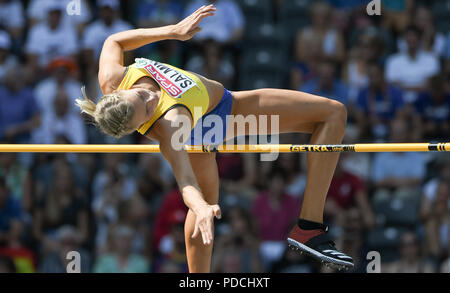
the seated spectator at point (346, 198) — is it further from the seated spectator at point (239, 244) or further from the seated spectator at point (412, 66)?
the seated spectator at point (412, 66)

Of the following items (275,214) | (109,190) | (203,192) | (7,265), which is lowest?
(7,265)

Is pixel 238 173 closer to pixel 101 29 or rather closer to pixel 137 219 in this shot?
pixel 137 219

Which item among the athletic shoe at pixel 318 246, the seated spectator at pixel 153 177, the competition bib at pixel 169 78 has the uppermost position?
the competition bib at pixel 169 78

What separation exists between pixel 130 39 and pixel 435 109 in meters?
4.62

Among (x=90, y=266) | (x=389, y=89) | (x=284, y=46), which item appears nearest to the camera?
A: (x=90, y=266)

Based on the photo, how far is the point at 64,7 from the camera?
10117 mm

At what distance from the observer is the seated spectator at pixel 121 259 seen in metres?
8.55

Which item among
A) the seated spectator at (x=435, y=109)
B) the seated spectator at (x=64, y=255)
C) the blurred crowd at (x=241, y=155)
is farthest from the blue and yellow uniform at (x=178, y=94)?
the seated spectator at (x=435, y=109)

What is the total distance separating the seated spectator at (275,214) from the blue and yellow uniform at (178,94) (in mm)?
2994

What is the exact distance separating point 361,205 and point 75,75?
3.74 meters

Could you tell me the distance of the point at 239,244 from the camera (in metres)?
8.34

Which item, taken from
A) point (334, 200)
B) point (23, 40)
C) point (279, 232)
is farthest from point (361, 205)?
point (23, 40)

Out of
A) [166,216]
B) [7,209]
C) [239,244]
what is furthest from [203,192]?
[7,209]
